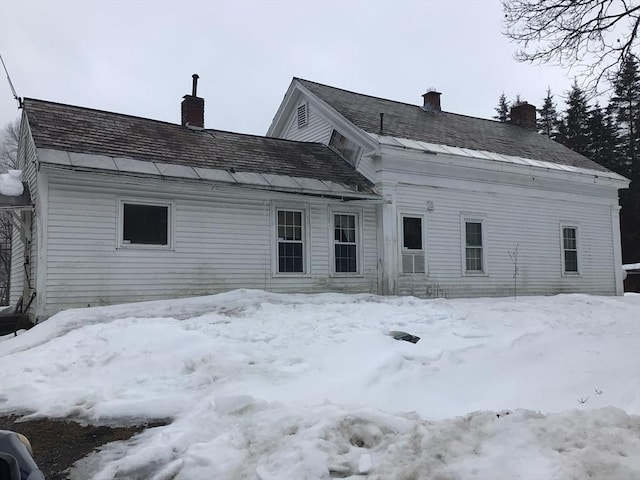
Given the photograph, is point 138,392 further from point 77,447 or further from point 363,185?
point 363,185

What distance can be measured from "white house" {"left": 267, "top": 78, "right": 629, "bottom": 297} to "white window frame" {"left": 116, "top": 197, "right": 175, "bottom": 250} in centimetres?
582

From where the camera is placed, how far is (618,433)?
3.41 meters

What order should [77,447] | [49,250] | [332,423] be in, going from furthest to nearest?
[49,250] → [77,447] → [332,423]

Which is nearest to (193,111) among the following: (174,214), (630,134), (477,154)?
(174,214)

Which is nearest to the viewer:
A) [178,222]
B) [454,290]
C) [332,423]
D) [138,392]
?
[332,423]

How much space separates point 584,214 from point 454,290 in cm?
694

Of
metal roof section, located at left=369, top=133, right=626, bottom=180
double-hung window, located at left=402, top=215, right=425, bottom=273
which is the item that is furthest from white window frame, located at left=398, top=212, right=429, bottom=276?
metal roof section, located at left=369, top=133, right=626, bottom=180

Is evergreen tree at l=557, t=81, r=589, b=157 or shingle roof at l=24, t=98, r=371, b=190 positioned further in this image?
evergreen tree at l=557, t=81, r=589, b=157

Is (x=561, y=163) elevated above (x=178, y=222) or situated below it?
above

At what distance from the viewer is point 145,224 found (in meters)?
11.6

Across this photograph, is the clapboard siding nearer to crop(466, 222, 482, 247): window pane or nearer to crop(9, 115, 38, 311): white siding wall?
crop(466, 222, 482, 247): window pane

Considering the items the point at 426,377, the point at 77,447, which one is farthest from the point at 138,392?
the point at 426,377

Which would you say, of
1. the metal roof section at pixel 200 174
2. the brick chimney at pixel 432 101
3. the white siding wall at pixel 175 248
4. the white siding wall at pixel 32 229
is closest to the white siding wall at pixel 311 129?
the metal roof section at pixel 200 174

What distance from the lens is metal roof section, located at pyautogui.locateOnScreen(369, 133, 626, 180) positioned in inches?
581
